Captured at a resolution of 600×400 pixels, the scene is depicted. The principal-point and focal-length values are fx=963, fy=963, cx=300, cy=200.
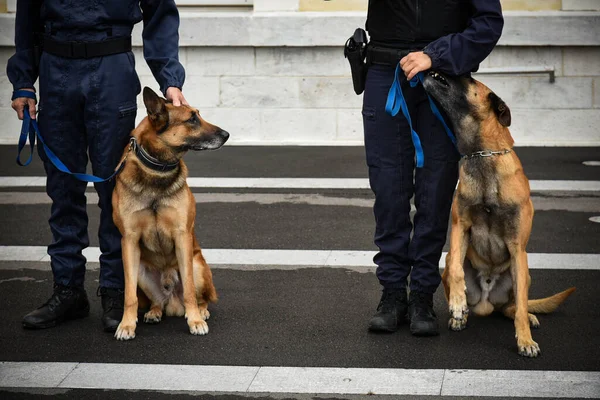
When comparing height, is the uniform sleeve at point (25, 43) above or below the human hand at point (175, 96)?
above

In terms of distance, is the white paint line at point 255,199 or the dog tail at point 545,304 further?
the white paint line at point 255,199

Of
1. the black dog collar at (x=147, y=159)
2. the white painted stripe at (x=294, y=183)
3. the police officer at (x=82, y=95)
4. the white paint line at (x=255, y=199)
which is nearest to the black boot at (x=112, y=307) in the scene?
the police officer at (x=82, y=95)

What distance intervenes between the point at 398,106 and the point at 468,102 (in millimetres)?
354

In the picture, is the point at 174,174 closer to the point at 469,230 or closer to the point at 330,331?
the point at 330,331

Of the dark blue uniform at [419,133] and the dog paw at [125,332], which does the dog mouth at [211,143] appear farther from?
the dog paw at [125,332]

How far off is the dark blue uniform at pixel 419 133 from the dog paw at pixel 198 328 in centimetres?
98

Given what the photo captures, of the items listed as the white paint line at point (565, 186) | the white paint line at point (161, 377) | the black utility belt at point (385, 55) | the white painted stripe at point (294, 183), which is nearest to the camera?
the white paint line at point (161, 377)

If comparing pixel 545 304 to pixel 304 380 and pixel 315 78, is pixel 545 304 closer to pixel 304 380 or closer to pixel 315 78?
pixel 304 380

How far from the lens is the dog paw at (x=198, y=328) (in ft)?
16.8

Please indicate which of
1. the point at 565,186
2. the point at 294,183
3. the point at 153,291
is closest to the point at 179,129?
the point at 153,291

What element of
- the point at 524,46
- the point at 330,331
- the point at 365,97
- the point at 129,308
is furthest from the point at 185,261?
the point at 524,46

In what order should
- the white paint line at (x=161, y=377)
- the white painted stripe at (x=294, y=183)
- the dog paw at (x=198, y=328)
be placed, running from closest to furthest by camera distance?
the white paint line at (x=161, y=377)
the dog paw at (x=198, y=328)
the white painted stripe at (x=294, y=183)

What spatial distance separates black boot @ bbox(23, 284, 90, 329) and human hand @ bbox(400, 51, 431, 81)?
223cm

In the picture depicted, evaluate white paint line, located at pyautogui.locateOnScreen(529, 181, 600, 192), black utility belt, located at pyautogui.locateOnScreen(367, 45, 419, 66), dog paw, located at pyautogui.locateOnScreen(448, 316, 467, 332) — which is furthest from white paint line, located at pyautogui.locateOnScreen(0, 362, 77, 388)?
white paint line, located at pyautogui.locateOnScreen(529, 181, 600, 192)
